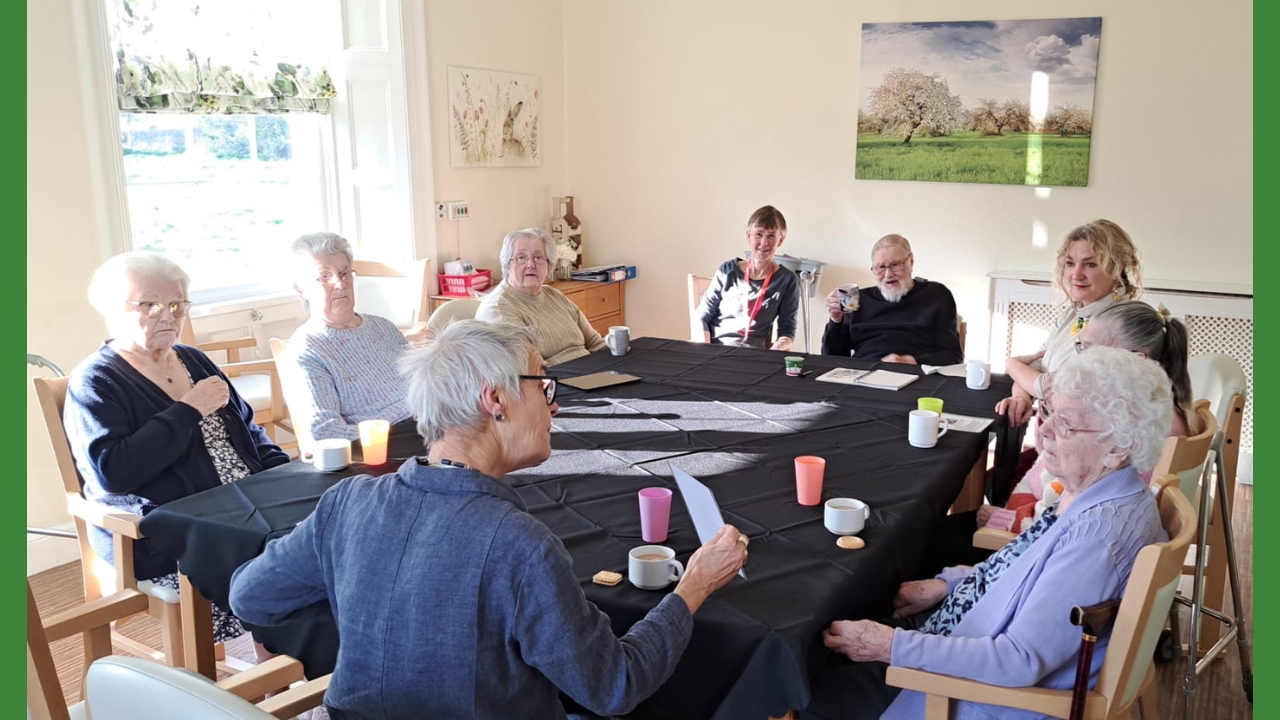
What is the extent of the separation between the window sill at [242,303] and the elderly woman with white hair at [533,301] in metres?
1.28

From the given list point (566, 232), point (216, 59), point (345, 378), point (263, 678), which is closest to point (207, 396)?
point (345, 378)

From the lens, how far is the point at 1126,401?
1762 millimetres

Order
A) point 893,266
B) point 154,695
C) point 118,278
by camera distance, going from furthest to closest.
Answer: point 893,266 → point 118,278 → point 154,695

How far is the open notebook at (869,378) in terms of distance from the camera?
327 centimetres

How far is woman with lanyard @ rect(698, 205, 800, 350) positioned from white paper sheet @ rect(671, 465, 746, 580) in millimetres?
2697

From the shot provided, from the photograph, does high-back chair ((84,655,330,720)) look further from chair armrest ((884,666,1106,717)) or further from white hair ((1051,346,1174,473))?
→ white hair ((1051,346,1174,473))

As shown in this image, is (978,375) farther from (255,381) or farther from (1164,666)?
(255,381)

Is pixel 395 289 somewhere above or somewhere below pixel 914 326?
above

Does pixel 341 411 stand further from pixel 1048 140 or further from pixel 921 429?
pixel 1048 140

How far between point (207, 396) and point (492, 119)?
335 centimetres

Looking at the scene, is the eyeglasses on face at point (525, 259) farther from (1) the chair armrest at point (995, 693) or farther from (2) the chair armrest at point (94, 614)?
(1) the chair armrest at point (995, 693)

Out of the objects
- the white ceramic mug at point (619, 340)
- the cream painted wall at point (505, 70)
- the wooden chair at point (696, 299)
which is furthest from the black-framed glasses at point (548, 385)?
the cream painted wall at point (505, 70)

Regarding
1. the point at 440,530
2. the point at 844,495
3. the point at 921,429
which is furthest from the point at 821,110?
the point at 440,530

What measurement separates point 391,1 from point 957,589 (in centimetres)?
411
